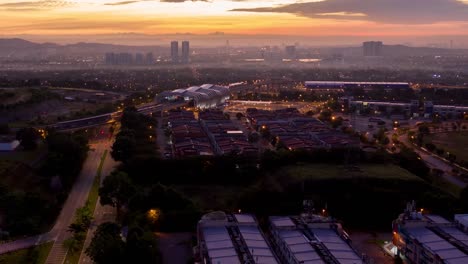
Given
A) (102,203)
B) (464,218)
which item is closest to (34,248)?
(102,203)

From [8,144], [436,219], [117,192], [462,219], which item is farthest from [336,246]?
[8,144]

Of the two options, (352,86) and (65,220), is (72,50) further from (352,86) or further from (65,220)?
(65,220)

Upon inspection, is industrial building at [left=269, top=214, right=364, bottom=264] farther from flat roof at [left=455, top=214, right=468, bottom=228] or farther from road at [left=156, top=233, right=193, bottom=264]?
flat roof at [left=455, top=214, right=468, bottom=228]

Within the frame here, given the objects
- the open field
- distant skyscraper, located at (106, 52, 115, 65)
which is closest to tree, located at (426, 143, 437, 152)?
the open field

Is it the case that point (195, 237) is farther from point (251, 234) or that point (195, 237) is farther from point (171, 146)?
point (171, 146)

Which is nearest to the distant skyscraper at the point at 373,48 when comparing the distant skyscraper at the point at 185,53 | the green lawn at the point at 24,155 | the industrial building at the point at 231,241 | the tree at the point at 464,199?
the distant skyscraper at the point at 185,53
